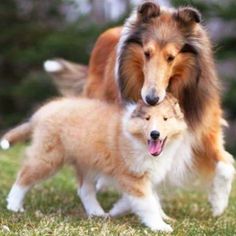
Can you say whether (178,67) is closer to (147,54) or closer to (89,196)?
(147,54)

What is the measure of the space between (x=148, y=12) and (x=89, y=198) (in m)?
1.75

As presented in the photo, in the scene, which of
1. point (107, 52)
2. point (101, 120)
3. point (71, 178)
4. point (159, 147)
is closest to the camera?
point (159, 147)

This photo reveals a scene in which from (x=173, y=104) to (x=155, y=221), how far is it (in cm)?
87

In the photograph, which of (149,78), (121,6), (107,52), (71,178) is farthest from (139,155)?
(121,6)

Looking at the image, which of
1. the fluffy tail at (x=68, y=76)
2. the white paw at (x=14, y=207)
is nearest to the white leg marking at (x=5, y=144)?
the white paw at (x=14, y=207)

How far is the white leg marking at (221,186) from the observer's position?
6.21 m

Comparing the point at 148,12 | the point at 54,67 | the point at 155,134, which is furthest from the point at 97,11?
the point at 155,134

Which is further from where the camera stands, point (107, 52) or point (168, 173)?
point (107, 52)

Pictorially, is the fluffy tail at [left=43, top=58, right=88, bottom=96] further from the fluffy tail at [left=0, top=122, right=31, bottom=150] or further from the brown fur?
the brown fur

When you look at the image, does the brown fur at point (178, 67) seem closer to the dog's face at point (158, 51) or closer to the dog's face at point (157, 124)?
the dog's face at point (158, 51)

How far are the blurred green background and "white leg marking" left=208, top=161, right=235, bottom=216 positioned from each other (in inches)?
306

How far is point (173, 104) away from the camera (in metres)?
5.34

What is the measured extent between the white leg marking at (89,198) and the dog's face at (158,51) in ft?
3.37

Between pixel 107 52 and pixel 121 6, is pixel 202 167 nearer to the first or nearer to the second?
pixel 107 52
